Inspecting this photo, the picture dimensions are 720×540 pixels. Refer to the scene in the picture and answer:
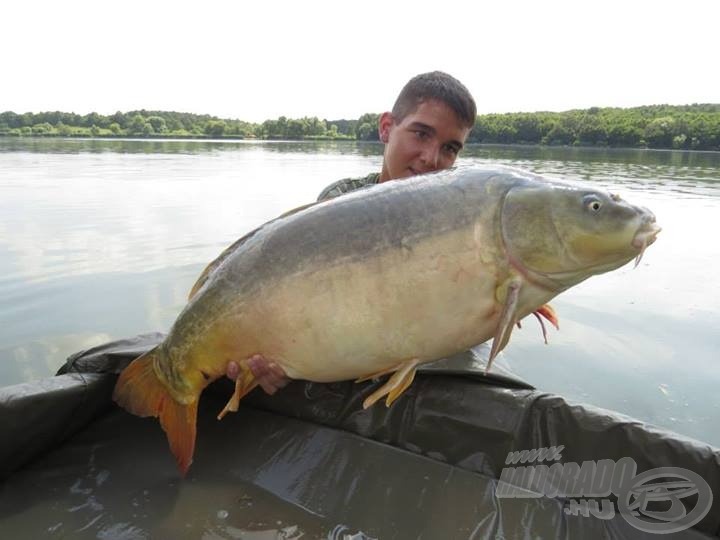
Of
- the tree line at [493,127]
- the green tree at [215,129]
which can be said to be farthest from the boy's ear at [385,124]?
the green tree at [215,129]

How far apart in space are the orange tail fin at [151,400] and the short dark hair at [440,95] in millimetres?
1694

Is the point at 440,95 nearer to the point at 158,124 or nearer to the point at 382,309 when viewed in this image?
the point at 382,309

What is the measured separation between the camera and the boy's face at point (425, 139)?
2.60 metres

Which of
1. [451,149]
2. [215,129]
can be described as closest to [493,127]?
[215,129]

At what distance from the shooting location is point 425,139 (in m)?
2.63

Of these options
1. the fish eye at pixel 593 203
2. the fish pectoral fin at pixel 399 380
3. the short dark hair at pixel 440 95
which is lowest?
the fish pectoral fin at pixel 399 380

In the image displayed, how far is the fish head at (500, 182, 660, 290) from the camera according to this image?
1319 millimetres

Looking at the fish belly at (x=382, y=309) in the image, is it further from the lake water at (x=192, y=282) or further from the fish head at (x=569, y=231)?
the lake water at (x=192, y=282)

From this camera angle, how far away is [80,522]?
1.49 meters

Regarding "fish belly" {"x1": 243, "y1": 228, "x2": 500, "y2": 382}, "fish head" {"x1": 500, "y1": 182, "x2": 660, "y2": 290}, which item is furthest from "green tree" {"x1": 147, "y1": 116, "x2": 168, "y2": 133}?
"fish head" {"x1": 500, "y1": 182, "x2": 660, "y2": 290}

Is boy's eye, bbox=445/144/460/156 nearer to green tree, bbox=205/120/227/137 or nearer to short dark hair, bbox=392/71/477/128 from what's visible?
short dark hair, bbox=392/71/477/128

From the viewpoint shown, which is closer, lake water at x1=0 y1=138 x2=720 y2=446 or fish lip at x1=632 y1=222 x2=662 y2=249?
fish lip at x1=632 y1=222 x2=662 y2=249

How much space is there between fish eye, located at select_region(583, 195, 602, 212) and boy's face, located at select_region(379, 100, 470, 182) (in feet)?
4.37

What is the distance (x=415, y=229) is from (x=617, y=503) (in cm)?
91
